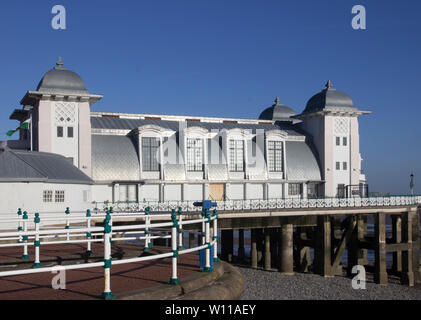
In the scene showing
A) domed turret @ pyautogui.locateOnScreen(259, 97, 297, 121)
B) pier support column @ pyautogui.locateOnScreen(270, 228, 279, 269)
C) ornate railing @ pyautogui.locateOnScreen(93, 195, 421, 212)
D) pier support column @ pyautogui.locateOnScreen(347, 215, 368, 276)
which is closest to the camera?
ornate railing @ pyautogui.locateOnScreen(93, 195, 421, 212)

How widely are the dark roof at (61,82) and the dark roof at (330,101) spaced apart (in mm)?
21529

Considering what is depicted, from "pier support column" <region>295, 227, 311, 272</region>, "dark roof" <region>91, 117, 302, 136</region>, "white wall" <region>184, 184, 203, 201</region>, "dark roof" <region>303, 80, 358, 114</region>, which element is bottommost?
"pier support column" <region>295, 227, 311, 272</region>

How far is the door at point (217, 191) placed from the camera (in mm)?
42219

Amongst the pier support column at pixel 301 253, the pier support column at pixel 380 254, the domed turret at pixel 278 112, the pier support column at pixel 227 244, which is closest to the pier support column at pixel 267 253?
the pier support column at pixel 301 253

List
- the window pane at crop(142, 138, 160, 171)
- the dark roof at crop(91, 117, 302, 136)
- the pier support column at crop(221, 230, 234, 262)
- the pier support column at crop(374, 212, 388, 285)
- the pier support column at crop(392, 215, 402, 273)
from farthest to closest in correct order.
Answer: the dark roof at crop(91, 117, 302, 136) < the window pane at crop(142, 138, 160, 171) < the pier support column at crop(221, 230, 234, 262) < the pier support column at crop(392, 215, 402, 273) < the pier support column at crop(374, 212, 388, 285)

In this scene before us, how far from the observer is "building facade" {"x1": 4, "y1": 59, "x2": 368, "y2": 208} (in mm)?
37719

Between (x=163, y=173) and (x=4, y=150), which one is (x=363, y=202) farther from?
(x=4, y=150)

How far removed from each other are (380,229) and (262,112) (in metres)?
34.3

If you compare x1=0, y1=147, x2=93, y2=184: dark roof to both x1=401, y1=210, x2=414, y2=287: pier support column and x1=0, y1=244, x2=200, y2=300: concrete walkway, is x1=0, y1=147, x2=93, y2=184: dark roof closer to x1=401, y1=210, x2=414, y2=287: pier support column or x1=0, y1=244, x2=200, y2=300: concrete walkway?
x1=0, y1=244, x2=200, y2=300: concrete walkway

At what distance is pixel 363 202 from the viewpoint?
3806cm

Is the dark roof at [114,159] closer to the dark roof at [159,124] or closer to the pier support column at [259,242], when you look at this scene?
the dark roof at [159,124]

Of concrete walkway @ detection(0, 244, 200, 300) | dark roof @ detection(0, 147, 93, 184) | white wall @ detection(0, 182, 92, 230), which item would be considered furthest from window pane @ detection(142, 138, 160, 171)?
concrete walkway @ detection(0, 244, 200, 300)

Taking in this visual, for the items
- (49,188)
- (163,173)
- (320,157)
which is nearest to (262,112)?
(320,157)

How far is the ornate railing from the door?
514 cm
